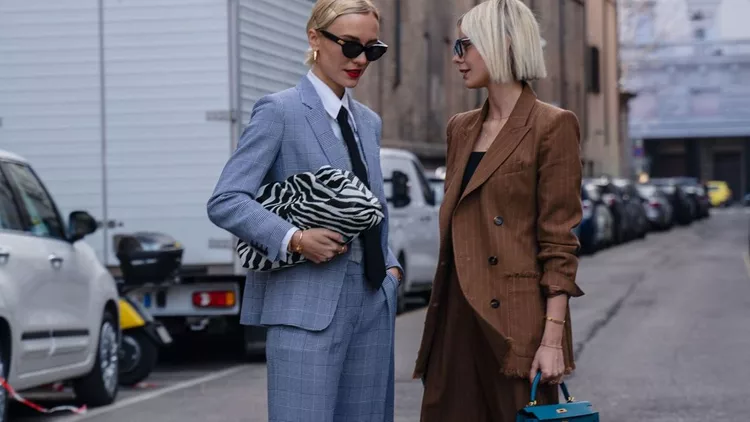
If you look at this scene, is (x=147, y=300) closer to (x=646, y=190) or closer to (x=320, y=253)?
(x=320, y=253)

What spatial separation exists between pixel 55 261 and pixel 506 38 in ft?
18.5

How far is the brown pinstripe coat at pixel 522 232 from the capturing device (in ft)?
13.3

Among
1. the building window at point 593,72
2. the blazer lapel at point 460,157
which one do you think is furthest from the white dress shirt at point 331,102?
the building window at point 593,72

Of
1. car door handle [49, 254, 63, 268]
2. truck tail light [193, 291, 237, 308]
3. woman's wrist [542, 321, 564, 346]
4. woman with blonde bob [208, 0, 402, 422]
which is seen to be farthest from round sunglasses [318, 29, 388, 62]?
truck tail light [193, 291, 237, 308]

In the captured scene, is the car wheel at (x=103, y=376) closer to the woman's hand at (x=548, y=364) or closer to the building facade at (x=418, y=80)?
the woman's hand at (x=548, y=364)

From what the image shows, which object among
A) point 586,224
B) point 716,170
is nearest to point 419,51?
point 586,224

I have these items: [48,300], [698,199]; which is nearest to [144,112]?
[48,300]

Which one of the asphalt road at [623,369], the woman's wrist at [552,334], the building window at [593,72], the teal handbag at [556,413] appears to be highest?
the building window at [593,72]

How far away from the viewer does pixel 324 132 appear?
4164mm

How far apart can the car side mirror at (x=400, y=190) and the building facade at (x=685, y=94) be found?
225 ft

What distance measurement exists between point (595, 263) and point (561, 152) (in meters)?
25.5

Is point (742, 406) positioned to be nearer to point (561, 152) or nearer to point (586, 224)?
point (561, 152)

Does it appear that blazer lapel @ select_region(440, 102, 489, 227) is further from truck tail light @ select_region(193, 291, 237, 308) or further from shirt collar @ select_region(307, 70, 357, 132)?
truck tail light @ select_region(193, 291, 237, 308)

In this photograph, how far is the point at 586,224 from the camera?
3256 centimetres
